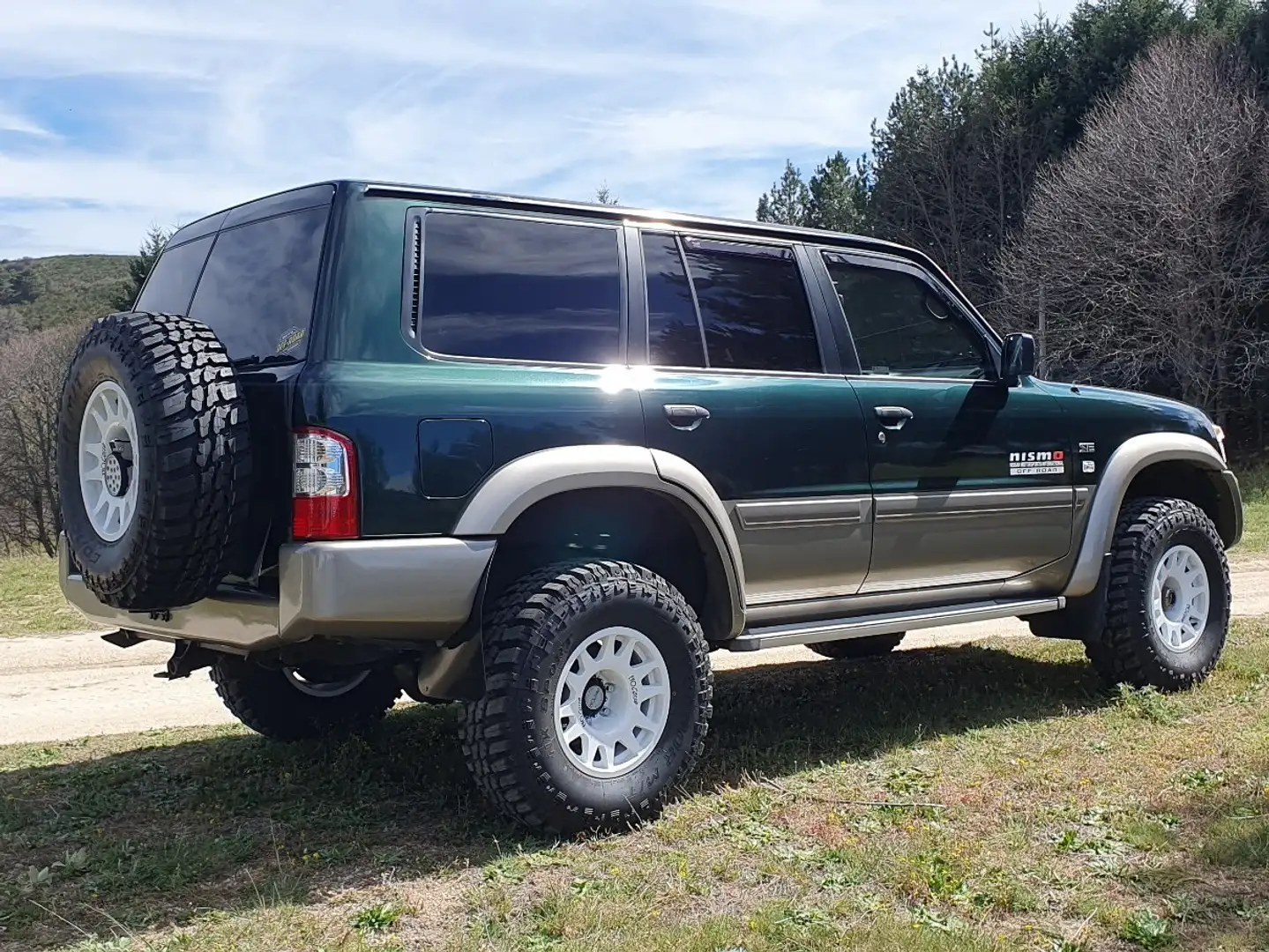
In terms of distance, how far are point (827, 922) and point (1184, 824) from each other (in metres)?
1.49

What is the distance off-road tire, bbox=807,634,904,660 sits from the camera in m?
6.99

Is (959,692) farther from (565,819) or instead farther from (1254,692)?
(565,819)

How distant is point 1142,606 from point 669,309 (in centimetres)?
286

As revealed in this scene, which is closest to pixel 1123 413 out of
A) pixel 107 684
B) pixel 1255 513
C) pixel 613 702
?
pixel 613 702

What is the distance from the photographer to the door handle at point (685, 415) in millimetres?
4191

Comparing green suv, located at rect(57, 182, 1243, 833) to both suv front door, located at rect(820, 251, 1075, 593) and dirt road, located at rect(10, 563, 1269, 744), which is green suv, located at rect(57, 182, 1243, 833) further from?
dirt road, located at rect(10, 563, 1269, 744)

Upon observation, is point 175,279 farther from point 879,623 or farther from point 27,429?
point 27,429

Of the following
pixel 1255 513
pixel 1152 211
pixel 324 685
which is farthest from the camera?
pixel 1152 211

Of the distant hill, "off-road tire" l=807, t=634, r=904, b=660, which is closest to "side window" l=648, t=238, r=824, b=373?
"off-road tire" l=807, t=634, r=904, b=660

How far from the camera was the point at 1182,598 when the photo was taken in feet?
19.7

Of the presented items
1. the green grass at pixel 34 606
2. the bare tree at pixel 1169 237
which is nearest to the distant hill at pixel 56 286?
→ the green grass at pixel 34 606

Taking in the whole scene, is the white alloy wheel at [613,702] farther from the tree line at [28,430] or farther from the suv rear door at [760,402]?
the tree line at [28,430]

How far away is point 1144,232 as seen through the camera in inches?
973

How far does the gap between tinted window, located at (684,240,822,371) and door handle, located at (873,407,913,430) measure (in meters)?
0.33
